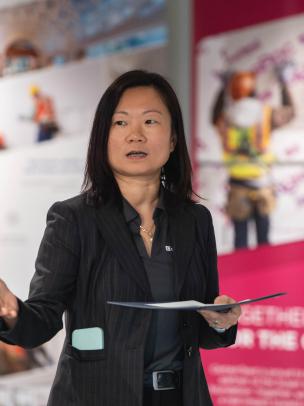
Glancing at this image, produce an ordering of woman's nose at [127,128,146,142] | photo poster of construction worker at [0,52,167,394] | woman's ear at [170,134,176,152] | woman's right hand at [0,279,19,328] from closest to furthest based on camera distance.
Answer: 1. woman's right hand at [0,279,19,328]
2. woman's nose at [127,128,146,142]
3. woman's ear at [170,134,176,152]
4. photo poster of construction worker at [0,52,167,394]

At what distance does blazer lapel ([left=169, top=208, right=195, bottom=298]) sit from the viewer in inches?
65.6

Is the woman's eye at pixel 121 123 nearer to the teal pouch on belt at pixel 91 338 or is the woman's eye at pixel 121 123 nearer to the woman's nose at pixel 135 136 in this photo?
the woman's nose at pixel 135 136

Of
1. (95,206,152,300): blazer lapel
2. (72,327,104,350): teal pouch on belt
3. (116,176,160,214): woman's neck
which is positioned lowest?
(72,327,104,350): teal pouch on belt

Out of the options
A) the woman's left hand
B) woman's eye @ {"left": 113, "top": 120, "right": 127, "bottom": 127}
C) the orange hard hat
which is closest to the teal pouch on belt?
the woman's left hand

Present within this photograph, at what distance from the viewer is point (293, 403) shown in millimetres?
3834

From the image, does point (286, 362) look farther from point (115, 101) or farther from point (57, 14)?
point (115, 101)

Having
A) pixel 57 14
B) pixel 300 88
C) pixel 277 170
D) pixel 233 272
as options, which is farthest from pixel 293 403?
pixel 57 14

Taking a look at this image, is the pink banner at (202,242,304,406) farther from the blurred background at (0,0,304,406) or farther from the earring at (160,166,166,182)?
the earring at (160,166,166,182)

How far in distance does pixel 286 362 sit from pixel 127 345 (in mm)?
2383

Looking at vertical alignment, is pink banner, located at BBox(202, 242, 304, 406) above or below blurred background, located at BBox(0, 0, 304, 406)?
below

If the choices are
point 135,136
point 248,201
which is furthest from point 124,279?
point 248,201

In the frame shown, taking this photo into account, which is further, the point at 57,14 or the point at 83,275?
the point at 57,14

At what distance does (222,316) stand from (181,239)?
0.20 metres

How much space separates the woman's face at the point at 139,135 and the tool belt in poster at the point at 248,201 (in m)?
2.11
